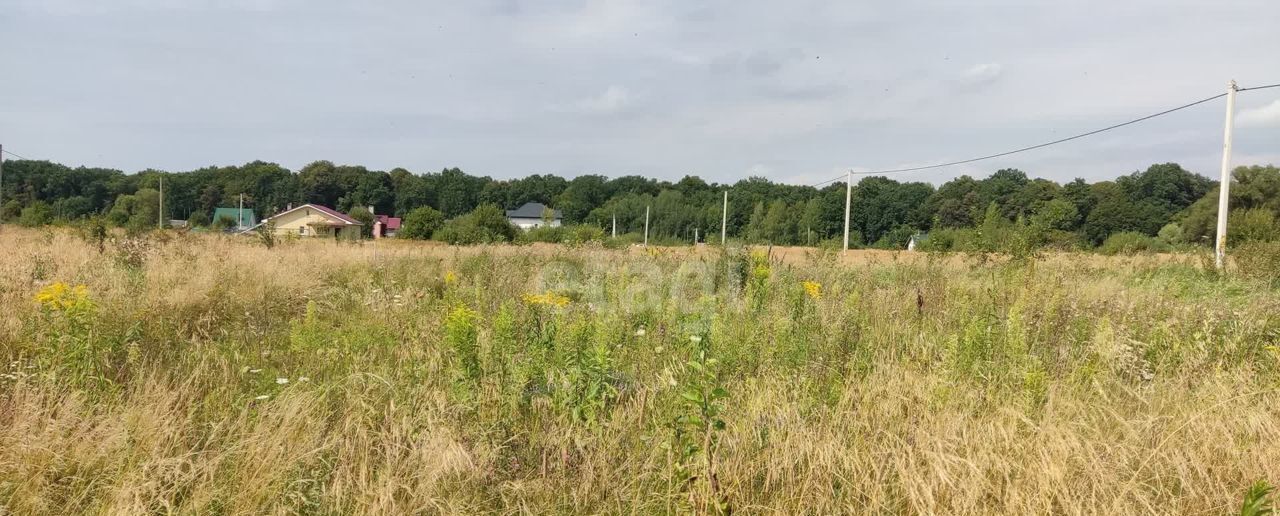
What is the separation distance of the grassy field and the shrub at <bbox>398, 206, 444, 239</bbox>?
35.5m

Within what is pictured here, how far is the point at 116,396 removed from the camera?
2652 millimetres

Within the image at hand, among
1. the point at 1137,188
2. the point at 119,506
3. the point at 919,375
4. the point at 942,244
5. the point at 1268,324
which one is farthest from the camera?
the point at 1137,188

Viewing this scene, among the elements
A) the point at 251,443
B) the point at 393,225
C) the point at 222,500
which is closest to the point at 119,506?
the point at 222,500

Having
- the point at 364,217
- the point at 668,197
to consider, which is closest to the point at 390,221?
the point at 364,217

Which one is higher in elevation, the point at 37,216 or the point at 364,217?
the point at 364,217

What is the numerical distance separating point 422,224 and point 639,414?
38.9m

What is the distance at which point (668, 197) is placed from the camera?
6788 cm

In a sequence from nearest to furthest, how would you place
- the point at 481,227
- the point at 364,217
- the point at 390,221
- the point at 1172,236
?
the point at 1172,236
the point at 481,227
the point at 364,217
the point at 390,221

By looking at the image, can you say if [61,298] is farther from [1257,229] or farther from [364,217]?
[364,217]

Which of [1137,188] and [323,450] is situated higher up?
[1137,188]

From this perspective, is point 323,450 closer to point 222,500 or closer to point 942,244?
point 222,500

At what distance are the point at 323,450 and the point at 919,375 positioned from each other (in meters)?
2.69

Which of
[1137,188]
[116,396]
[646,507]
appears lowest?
[646,507]

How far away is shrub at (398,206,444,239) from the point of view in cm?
3888
